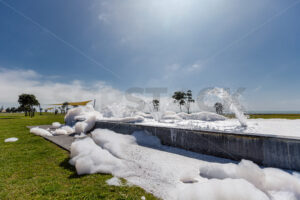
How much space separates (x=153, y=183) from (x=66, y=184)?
1633 millimetres

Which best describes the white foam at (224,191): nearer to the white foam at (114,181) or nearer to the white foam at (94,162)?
the white foam at (114,181)

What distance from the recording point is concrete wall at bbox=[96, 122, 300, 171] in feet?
9.45

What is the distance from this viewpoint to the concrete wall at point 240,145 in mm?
2881

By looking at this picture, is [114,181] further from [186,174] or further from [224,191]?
[224,191]

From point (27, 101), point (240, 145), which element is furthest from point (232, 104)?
point (27, 101)

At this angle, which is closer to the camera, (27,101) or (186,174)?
(186,174)

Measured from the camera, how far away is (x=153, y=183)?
100 inches

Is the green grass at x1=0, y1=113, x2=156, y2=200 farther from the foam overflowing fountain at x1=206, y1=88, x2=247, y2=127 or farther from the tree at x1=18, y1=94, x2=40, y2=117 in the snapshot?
the tree at x1=18, y1=94, x2=40, y2=117

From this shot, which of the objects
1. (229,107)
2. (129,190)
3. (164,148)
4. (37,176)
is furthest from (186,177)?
(229,107)

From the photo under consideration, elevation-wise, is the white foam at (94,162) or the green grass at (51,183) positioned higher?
the white foam at (94,162)

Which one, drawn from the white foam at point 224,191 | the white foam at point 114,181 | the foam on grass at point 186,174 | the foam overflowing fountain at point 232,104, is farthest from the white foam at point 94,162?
the foam overflowing fountain at point 232,104

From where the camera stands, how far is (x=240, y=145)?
137 inches

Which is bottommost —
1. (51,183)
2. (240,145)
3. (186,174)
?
(51,183)

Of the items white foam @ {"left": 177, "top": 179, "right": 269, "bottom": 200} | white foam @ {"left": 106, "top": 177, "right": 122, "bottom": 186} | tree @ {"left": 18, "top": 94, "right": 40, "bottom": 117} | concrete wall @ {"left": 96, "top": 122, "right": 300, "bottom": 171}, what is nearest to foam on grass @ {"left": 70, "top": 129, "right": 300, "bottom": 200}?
white foam @ {"left": 177, "top": 179, "right": 269, "bottom": 200}
